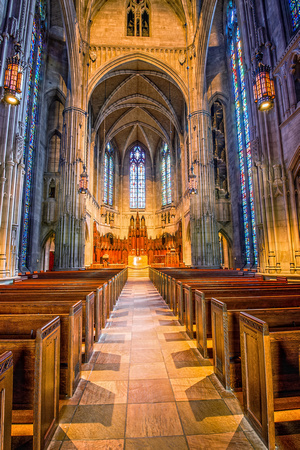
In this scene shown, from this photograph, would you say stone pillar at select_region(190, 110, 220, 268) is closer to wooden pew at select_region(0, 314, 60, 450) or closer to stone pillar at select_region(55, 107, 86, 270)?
stone pillar at select_region(55, 107, 86, 270)

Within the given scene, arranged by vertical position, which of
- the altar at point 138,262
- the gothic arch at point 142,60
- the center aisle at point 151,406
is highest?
the gothic arch at point 142,60

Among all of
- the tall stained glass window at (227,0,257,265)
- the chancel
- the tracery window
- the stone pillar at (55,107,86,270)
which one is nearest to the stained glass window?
the chancel

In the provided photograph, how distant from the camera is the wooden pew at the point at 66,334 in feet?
7.70

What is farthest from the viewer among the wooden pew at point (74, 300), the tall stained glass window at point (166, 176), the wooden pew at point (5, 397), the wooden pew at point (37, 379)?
the tall stained glass window at point (166, 176)

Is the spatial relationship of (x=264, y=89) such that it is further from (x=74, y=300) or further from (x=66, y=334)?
(x=66, y=334)

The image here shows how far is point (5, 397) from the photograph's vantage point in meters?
1.34

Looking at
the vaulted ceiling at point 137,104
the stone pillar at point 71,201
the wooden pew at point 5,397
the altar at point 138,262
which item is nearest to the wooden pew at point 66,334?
the wooden pew at point 5,397

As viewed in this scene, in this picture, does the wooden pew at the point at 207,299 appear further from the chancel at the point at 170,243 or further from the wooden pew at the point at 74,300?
the wooden pew at the point at 74,300

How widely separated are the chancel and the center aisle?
0.02 meters

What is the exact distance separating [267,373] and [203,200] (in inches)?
558

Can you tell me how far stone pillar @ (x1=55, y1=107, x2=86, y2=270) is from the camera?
14133 millimetres

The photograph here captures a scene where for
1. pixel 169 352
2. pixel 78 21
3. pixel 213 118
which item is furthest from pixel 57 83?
pixel 169 352

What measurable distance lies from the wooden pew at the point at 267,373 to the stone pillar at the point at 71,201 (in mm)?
13080

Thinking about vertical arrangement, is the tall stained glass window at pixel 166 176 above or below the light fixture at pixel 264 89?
above
